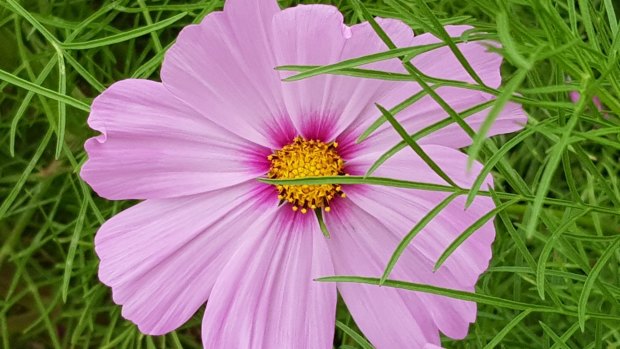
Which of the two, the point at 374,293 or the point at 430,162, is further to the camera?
the point at 374,293

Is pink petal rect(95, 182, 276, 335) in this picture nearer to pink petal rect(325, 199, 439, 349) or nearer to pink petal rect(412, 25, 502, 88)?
pink petal rect(325, 199, 439, 349)

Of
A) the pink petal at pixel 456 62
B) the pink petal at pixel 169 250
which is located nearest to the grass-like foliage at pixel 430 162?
the pink petal at pixel 456 62

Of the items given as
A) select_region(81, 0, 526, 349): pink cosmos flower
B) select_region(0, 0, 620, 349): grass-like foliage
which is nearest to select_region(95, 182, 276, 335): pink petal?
select_region(81, 0, 526, 349): pink cosmos flower

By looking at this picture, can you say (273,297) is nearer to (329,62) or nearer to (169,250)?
(169,250)

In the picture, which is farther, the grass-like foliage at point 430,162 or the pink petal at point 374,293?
the pink petal at point 374,293

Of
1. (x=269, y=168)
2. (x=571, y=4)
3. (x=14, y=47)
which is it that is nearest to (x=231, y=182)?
(x=269, y=168)

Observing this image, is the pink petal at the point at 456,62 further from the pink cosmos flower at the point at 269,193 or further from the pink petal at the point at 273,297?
the pink petal at the point at 273,297

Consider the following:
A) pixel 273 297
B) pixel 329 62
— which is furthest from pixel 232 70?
pixel 273 297

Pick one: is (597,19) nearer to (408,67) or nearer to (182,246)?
(408,67)
